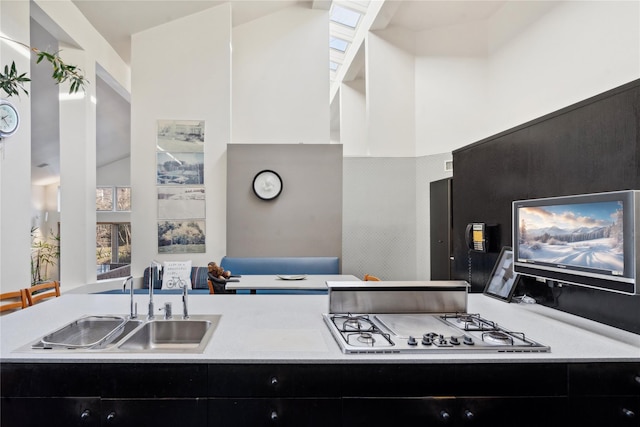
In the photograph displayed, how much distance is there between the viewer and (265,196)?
5.11m

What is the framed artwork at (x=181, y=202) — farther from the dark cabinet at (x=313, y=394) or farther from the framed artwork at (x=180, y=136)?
the dark cabinet at (x=313, y=394)

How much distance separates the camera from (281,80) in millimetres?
5566

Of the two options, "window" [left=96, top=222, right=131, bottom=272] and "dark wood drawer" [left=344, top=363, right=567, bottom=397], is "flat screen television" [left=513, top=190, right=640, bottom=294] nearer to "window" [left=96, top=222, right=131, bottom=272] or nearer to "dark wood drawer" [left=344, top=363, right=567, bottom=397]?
Result: "dark wood drawer" [left=344, top=363, right=567, bottom=397]

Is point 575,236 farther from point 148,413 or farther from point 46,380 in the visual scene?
point 46,380

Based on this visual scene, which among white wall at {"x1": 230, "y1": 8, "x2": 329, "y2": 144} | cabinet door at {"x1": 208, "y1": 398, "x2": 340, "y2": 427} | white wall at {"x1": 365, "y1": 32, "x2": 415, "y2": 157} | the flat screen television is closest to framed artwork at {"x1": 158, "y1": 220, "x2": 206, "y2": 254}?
white wall at {"x1": 230, "y1": 8, "x2": 329, "y2": 144}

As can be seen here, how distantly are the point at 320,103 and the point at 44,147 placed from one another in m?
5.73

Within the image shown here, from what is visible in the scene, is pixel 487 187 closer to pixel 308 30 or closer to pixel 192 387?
pixel 192 387

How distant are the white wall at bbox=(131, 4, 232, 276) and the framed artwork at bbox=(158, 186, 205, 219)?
0.09m

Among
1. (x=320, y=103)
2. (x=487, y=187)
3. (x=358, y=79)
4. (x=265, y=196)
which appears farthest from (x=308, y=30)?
(x=487, y=187)

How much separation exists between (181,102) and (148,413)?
4.66 m

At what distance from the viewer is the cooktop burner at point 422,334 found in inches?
50.9

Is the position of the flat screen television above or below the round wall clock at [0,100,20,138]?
below

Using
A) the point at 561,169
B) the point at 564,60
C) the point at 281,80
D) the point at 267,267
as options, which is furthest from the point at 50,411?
the point at 564,60

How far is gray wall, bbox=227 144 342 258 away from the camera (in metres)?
5.11
